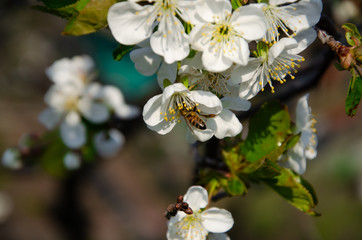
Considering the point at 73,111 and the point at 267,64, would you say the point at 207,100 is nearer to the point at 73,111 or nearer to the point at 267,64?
the point at 267,64

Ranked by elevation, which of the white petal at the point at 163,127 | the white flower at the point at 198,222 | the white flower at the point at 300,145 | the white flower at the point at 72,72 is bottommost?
the white flower at the point at 72,72

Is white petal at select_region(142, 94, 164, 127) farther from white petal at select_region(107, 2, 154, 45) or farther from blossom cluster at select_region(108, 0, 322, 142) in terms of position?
white petal at select_region(107, 2, 154, 45)

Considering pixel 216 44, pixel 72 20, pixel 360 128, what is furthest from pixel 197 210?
pixel 360 128

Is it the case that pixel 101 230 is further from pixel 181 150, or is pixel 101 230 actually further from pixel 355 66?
pixel 355 66

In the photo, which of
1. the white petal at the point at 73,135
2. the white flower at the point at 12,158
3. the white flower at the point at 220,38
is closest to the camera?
the white flower at the point at 220,38

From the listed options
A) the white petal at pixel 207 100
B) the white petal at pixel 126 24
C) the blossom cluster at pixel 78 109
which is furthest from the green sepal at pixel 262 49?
the blossom cluster at pixel 78 109

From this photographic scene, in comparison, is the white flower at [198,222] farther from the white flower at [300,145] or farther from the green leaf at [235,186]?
the white flower at [300,145]
